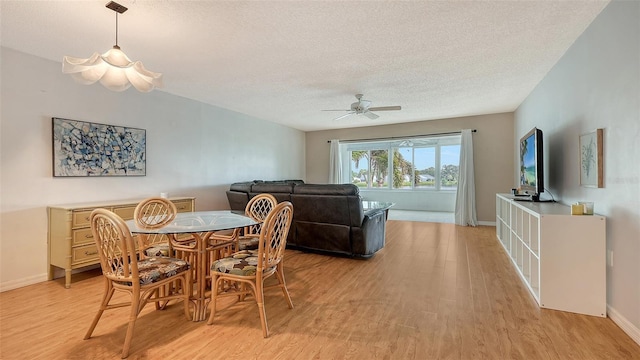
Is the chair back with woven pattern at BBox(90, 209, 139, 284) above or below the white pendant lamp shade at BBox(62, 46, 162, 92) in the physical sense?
below

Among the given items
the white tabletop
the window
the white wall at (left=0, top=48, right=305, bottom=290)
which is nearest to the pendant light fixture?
the white tabletop

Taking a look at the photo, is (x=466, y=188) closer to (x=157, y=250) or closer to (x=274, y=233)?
(x=274, y=233)

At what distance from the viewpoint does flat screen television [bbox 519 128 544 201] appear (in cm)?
315

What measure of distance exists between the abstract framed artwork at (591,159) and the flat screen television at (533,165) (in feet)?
1.57

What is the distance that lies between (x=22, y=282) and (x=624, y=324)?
5.37 m

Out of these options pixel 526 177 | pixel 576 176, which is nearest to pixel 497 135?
pixel 526 177

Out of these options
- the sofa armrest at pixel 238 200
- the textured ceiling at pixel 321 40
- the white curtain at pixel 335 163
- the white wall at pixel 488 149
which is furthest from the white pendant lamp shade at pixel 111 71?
the white wall at pixel 488 149

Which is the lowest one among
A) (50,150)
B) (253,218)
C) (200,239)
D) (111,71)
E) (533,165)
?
(200,239)

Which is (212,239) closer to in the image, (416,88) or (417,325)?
(417,325)

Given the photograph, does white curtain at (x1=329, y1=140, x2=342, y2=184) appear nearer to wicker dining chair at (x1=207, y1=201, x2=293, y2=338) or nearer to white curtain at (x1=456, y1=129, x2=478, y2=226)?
white curtain at (x1=456, y1=129, x2=478, y2=226)

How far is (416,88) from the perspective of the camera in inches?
168

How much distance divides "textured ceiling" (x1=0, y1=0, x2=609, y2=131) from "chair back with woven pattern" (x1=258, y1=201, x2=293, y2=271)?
1.59 metres

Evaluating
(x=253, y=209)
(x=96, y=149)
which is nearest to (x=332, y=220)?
(x=253, y=209)

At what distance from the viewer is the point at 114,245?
6.15 feet
